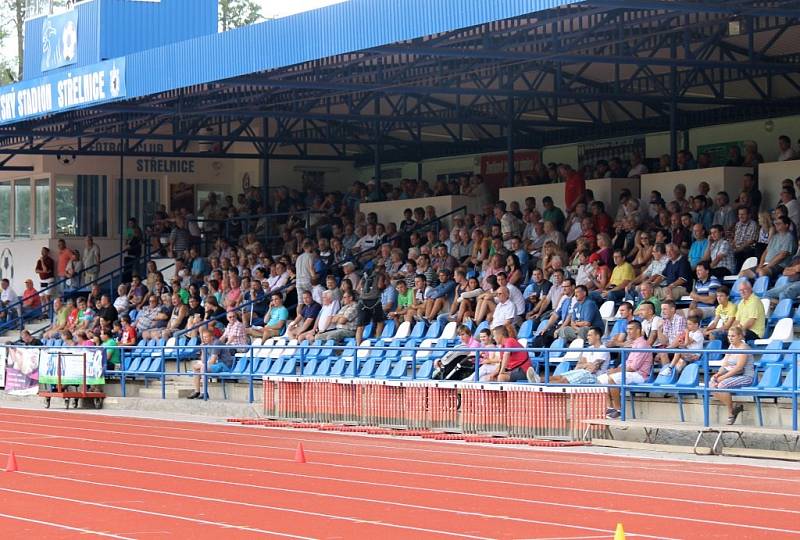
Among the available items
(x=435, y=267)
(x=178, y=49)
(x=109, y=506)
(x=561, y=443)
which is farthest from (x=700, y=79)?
(x=109, y=506)

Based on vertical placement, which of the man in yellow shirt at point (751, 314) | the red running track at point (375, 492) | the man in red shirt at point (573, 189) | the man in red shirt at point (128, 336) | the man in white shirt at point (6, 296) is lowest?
the red running track at point (375, 492)

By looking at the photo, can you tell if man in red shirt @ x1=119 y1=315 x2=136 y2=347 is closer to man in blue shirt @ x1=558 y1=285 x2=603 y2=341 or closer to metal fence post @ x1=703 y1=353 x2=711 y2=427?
man in blue shirt @ x1=558 y1=285 x2=603 y2=341

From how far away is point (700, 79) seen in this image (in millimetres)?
29609

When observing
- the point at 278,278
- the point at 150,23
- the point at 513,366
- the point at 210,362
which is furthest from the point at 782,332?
the point at 150,23

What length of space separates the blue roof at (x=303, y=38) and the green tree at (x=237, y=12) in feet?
166

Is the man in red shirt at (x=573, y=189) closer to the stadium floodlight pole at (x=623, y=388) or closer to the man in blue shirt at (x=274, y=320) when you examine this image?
the man in blue shirt at (x=274, y=320)

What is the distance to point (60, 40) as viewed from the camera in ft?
107

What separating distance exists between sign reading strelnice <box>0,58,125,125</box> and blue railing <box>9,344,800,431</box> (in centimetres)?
461

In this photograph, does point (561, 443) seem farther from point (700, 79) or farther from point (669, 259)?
point (700, 79)

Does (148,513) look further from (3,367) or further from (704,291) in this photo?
(3,367)

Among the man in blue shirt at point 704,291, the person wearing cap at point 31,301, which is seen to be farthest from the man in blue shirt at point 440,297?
the person wearing cap at point 31,301

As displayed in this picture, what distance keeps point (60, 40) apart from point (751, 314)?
Result: 730 inches

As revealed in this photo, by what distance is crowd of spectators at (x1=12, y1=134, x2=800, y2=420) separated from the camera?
20.5 meters

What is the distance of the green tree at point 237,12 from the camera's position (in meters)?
77.9
